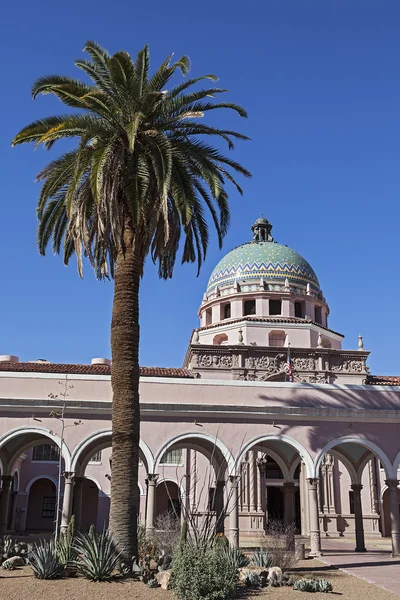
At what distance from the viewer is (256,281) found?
43562 mm

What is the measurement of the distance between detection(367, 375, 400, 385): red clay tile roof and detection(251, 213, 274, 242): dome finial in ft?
50.0

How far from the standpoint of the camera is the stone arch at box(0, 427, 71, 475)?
22703mm

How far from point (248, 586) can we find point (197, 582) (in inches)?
89.8

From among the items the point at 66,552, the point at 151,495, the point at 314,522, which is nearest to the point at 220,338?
the point at 151,495

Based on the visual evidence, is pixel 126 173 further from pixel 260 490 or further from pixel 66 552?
pixel 260 490

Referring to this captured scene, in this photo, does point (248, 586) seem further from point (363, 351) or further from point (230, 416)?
point (363, 351)

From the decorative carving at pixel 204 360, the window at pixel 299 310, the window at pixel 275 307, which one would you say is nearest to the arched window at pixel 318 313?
the window at pixel 299 310

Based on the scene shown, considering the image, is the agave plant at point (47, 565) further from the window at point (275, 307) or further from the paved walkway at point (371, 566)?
the window at point (275, 307)

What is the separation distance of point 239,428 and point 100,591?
11.5m

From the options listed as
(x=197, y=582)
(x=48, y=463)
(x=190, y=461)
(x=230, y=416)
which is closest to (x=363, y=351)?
(x=190, y=461)

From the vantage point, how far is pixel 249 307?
143 ft

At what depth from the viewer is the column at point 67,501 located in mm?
21484

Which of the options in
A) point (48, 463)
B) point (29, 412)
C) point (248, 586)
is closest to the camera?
point (248, 586)

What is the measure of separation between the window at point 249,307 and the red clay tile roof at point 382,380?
29.5ft
